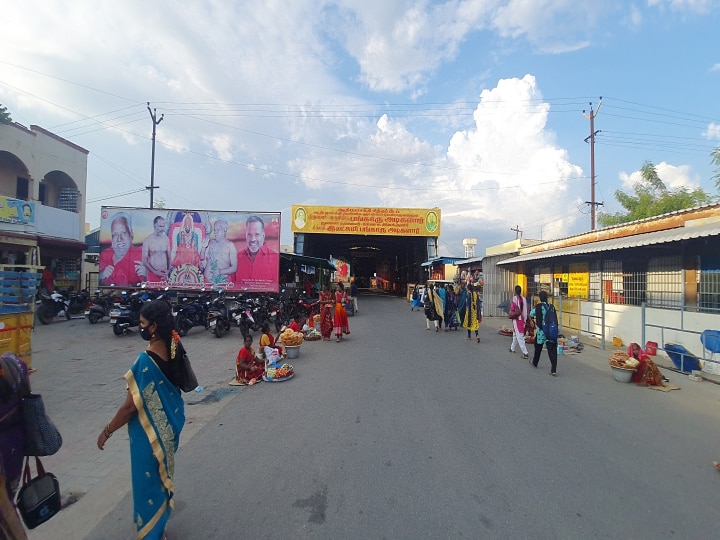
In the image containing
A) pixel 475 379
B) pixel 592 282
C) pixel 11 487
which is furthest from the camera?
pixel 592 282

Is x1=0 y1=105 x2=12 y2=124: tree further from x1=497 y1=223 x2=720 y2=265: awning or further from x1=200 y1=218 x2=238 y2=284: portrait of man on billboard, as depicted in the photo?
x1=497 y1=223 x2=720 y2=265: awning

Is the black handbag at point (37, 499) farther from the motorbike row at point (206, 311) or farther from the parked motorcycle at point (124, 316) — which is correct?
the parked motorcycle at point (124, 316)

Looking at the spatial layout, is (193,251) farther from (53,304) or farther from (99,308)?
(53,304)

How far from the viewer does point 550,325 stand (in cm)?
758

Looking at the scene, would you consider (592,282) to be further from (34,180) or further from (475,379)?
(34,180)

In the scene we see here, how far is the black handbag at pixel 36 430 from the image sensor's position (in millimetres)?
2240

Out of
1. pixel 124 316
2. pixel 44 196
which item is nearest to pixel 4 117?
pixel 44 196

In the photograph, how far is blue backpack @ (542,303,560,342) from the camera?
7523 mm

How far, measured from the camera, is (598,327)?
12195 millimetres

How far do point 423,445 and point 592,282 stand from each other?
11.3 meters

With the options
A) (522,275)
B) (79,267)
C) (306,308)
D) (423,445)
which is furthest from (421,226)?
(423,445)

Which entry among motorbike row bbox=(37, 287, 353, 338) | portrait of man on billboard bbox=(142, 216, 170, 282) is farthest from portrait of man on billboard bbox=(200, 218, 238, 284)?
portrait of man on billboard bbox=(142, 216, 170, 282)

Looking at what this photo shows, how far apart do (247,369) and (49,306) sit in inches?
422

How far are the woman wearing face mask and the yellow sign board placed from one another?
45.3ft
